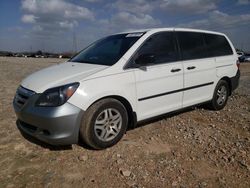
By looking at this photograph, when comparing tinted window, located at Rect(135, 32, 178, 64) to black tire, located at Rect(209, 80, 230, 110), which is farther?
black tire, located at Rect(209, 80, 230, 110)

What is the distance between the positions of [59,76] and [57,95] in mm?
496

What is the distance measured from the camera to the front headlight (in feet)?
11.1

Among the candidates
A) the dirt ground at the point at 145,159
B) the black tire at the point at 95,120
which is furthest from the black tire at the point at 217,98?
the black tire at the point at 95,120

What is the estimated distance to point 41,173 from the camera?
3.24 metres

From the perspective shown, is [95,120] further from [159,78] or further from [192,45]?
[192,45]

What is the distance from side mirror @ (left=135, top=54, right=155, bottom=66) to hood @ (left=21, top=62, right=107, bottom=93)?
58 cm

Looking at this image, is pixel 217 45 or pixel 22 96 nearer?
pixel 22 96

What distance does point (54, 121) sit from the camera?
335 cm

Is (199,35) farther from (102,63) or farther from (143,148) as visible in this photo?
(143,148)

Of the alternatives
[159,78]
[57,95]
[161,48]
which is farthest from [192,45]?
[57,95]

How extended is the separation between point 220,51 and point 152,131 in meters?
2.61

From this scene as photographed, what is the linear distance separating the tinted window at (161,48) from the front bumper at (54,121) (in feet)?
4.77

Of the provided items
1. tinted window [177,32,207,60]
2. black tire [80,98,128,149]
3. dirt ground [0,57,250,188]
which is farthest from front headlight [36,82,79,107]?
tinted window [177,32,207,60]

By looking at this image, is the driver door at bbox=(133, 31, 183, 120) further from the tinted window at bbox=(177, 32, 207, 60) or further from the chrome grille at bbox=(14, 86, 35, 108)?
the chrome grille at bbox=(14, 86, 35, 108)
